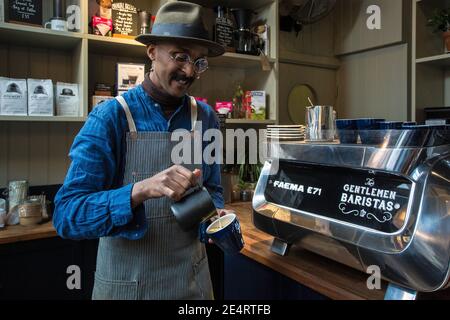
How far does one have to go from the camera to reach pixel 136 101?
1093 mm

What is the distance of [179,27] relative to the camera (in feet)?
3.43

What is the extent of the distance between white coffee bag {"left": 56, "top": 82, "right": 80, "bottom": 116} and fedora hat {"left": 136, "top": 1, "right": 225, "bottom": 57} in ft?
2.91

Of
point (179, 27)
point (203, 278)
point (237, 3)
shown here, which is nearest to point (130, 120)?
point (179, 27)

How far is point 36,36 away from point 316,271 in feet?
5.38

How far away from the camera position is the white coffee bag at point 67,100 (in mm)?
1778

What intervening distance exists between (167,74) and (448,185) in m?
0.77

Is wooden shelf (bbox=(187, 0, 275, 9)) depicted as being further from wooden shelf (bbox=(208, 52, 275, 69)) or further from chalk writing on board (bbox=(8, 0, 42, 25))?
chalk writing on board (bbox=(8, 0, 42, 25))

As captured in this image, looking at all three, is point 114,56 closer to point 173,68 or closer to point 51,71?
point 51,71

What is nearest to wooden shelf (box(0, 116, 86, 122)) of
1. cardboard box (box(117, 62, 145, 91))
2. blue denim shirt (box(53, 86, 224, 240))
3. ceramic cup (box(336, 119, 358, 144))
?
cardboard box (box(117, 62, 145, 91))

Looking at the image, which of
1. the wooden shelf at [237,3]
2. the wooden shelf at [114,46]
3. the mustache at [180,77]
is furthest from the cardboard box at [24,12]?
the mustache at [180,77]

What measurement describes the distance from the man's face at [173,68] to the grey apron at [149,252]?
135 mm

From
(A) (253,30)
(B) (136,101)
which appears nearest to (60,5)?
(B) (136,101)

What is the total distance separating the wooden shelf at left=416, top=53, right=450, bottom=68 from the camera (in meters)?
2.12
